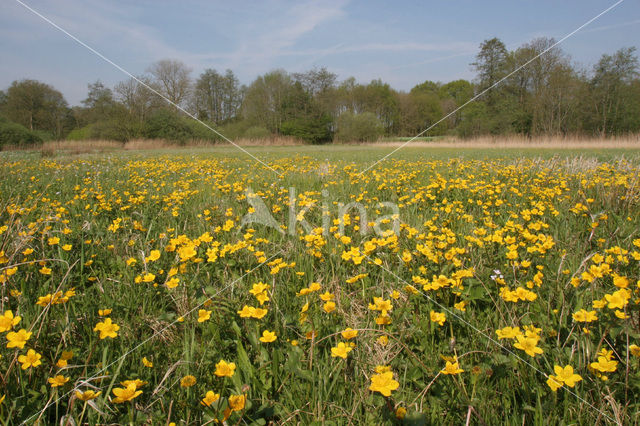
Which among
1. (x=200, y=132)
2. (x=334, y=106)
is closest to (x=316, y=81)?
(x=334, y=106)

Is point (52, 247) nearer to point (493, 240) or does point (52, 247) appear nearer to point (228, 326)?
point (228, 326)

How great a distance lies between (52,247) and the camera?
234 cm

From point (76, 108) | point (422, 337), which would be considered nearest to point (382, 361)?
point (422, 337)

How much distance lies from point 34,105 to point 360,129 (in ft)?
102

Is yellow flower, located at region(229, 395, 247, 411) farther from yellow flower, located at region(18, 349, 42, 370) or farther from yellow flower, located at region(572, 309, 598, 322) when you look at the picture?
yellow flower, located at region(572, 309, 598, 322)

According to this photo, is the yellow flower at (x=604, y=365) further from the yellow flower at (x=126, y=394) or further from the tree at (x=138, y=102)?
the tree at (x=138, y=102)

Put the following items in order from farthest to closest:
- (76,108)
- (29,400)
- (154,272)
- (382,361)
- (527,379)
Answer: (76,108), (154,272), (382,361), (527,379), (29,400)

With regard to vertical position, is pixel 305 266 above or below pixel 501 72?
below

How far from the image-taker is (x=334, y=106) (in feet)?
142

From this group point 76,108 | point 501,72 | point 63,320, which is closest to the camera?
point 63,320

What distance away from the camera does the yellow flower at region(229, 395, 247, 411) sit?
97cm

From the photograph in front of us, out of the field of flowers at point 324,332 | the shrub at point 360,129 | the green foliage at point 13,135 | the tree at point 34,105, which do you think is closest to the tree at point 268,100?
the shrub at point 360,129

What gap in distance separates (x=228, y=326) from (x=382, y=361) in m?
0.75

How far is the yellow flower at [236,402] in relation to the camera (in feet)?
3.20
